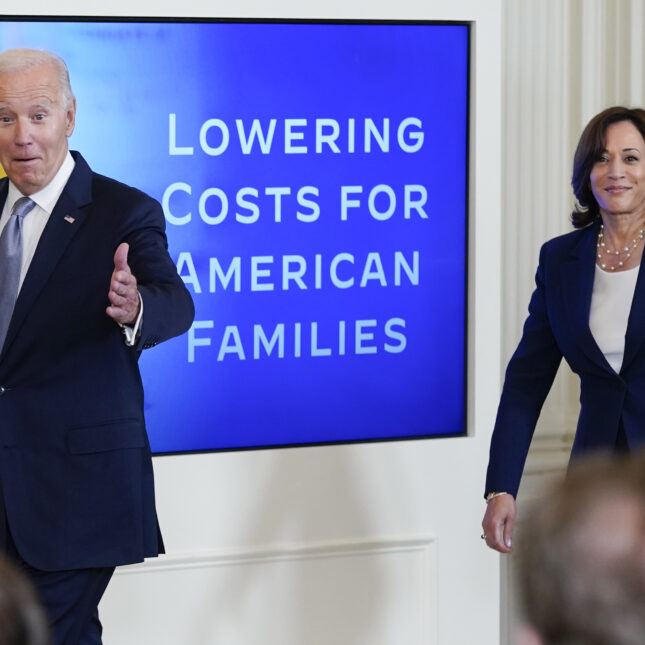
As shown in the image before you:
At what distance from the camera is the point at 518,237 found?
4.57 m

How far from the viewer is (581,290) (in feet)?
9.62

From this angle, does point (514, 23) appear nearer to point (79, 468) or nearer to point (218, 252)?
point (218, 252)

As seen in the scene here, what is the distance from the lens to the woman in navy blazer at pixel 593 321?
Answer: 2.84 m

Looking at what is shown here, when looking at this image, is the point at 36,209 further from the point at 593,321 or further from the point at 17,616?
the point at 17,616

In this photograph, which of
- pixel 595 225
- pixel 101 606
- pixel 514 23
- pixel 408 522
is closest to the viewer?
pixel 595 225

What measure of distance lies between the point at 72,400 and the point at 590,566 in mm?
2029

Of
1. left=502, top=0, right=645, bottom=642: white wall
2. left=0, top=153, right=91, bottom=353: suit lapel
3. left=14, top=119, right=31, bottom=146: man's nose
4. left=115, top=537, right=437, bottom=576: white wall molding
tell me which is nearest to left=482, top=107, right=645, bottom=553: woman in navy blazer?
left=115, top=537, right=437, bottom=576: white wall molding

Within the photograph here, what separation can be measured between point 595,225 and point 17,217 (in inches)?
53.0

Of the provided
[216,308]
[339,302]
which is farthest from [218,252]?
[339,302]

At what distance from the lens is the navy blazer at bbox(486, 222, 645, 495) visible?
2.83m

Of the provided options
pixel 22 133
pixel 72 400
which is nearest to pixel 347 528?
pixel 72 400

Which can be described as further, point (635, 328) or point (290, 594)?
point (290, 594)

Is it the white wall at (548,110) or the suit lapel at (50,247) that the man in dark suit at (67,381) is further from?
the white wall at (548,110)

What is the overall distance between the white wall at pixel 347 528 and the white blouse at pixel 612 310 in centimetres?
112
